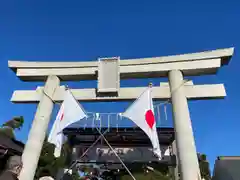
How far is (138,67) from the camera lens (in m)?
7.57

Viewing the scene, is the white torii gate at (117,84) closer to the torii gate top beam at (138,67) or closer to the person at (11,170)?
the torii gate top beam at (138,67)

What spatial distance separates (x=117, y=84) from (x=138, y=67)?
2.86 ft

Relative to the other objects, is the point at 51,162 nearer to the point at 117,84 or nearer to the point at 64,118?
the point at 64,118

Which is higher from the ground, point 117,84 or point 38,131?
point 117,84

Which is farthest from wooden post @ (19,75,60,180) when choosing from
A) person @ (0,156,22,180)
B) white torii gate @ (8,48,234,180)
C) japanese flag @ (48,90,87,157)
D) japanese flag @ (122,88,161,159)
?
japanese flag @ (122,88,161,159)

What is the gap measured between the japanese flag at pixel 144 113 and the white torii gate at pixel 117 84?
1.28ft

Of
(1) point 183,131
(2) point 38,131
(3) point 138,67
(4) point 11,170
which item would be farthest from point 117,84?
(4) point 11,170

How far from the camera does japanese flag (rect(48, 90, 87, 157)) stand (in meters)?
6.86

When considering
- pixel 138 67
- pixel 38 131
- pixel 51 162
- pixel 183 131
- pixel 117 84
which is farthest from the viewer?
pixel 51 162

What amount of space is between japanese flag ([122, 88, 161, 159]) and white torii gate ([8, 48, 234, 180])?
0.39 metres

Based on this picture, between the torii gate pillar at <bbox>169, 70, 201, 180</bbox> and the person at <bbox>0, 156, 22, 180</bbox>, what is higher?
the torii gate pillar at <bbox>169, 70, 201, 180</bbox>

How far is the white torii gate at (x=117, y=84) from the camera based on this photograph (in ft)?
22.2

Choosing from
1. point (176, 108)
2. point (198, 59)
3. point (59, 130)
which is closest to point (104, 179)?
point (59, 130)

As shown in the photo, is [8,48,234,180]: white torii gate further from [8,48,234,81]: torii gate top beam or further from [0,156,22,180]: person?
[0,156,22,180]: person
